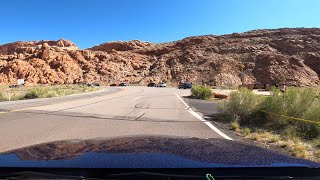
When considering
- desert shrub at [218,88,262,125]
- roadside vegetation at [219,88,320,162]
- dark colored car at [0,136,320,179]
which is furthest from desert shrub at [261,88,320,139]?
dark colored car at [0,136,320,179]

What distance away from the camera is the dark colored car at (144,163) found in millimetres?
3227

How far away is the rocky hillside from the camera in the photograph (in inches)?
3602

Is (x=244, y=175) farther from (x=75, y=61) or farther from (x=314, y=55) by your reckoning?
(x=75, y=61)

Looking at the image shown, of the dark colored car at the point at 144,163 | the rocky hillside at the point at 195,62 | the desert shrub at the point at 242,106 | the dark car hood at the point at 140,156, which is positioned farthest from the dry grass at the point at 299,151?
the rocky hillside at the point at 195,62

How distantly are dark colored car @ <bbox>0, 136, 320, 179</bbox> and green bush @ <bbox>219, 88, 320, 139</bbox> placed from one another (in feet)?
26.5

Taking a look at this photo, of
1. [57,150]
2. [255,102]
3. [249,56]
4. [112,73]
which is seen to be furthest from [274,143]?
[112,73]

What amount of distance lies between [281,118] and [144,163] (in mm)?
11202

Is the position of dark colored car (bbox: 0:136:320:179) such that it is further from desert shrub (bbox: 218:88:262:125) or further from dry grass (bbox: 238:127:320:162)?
desert shrub (bbox: 218:88:262:125)

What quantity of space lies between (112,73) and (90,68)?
7.39 metres

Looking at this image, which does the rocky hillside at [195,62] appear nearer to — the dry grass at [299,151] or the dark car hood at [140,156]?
the dry grass at [299,151]

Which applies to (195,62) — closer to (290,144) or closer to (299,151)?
(290,144)

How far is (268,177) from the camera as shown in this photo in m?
3.30

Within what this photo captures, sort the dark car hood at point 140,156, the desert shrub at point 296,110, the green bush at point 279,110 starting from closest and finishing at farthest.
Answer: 1. the dark car hood at point 140,156
2. the desert shrub at point 296,110
3. the green bush at point 279,110

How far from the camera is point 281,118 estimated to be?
13.9 metres
